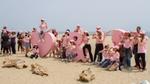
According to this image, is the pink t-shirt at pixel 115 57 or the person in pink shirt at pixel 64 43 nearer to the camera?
the pink t-shirt at pixel 115 57

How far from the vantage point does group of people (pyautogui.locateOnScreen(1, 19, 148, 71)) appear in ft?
63.6

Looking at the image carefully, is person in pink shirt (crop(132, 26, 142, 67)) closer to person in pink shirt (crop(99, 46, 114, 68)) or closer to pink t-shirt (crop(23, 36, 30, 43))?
person in pink shirt (crop(99, 46, 114, 68))

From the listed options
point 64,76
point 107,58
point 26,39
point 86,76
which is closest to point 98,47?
point 107,58

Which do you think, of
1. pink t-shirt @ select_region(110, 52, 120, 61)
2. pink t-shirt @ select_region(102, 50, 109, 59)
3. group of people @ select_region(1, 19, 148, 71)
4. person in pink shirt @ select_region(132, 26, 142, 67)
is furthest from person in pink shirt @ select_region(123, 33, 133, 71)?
pink t-shirt @ select_region(102, 50, 109, 59)

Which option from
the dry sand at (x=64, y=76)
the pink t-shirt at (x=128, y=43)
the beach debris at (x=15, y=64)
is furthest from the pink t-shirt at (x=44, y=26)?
the pink t-shirt at (x=128, y=43)

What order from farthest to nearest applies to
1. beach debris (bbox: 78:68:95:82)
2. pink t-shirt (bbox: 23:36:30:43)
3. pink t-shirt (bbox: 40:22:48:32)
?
1. pink t-shirt (bbox: 23:36:30:43)
2. pink t-shirt (bbox: 40:22:48:32)
3. beach debris (bbox: 78:68:95:82)

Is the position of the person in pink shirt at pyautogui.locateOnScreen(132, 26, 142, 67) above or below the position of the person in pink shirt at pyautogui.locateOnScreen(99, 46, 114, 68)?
above

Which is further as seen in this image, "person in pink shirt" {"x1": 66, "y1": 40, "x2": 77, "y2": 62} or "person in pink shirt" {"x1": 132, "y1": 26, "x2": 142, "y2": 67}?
"person in pink shirt" {"x1": 66, "y1": 40, "x2": 77, "y2": 62}

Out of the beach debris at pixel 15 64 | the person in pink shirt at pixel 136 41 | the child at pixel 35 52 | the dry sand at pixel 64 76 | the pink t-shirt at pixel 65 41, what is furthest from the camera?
the child at pixel 35 52

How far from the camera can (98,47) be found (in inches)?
829

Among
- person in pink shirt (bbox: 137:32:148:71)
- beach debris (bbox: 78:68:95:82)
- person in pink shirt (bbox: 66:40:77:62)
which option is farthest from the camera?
person in pink shirt (bbox: 66:40:77:62)

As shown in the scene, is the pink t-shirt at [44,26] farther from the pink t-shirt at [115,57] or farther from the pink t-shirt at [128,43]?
the pink t-shirt at [128,43]

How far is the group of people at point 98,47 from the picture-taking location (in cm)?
1939

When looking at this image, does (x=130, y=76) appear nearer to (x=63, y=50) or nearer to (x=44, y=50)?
(x=63, y=50)
